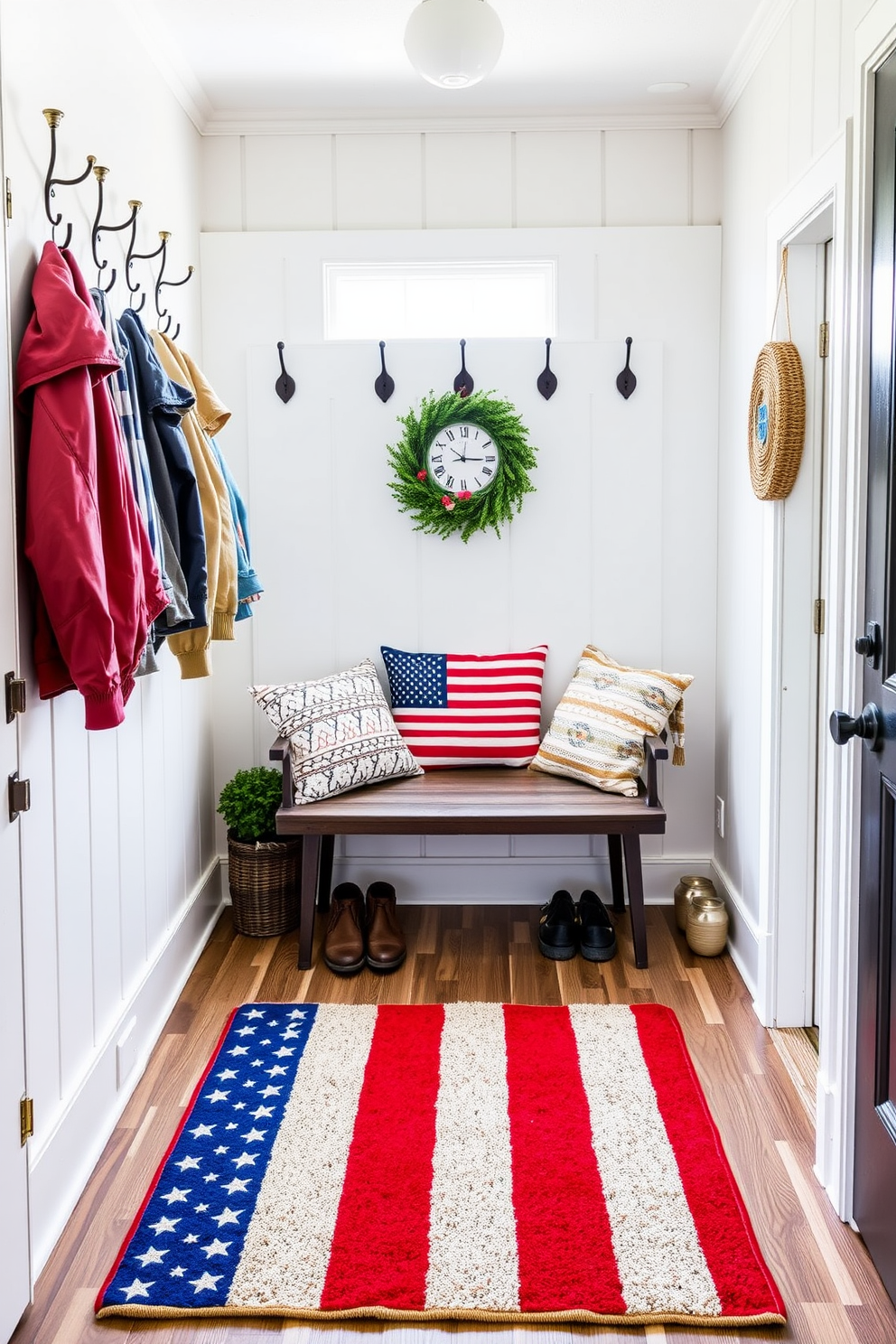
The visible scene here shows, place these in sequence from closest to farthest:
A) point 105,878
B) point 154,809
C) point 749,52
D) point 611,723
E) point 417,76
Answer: point 105,878
point 154,809
point 749,52
point 417,76
point 611,723

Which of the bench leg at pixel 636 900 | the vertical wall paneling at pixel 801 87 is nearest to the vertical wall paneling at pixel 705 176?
the vertical wall paneling at pixel 801 87

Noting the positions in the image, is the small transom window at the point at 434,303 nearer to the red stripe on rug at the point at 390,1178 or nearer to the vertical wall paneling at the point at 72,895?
the vertical wall paneling at the point at 72,895

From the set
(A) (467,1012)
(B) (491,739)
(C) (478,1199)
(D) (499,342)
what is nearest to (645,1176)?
(C) (478,1199)

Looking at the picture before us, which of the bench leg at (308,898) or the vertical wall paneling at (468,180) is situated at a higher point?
the vertical wall paneling at (468,180)

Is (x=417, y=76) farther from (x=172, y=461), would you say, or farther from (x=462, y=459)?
(x=172, y=461)

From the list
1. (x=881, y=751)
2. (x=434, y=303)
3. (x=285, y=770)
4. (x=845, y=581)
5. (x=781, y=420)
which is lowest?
(x=285, y=770)

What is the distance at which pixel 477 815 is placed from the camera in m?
3.10

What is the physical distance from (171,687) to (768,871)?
5.83 feet

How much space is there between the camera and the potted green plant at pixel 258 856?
3.41 meters

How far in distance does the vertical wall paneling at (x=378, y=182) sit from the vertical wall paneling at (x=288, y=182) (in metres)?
0.05

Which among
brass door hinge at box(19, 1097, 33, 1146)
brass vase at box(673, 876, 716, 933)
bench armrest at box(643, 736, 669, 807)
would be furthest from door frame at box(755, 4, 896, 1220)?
brass door hinge at box(19, 1097, 33, 1146)

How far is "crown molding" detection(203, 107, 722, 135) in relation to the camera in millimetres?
3486

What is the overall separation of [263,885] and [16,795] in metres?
1.71

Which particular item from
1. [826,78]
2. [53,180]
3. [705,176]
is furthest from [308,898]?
[705,176]
